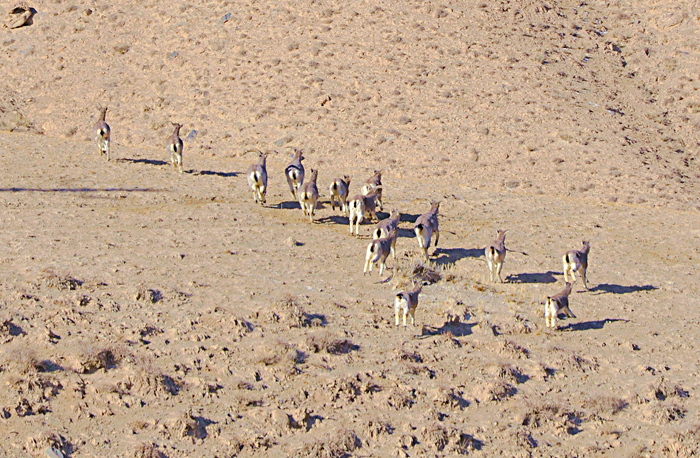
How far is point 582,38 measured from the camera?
4691cm

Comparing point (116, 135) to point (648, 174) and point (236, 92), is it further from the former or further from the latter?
point (648, 174)

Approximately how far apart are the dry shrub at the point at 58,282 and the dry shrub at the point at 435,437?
8.75 metres

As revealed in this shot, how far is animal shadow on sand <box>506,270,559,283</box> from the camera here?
21578 millimetres

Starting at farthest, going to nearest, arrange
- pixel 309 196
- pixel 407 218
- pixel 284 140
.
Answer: pixel 284 140, pixel 407 218, pixel 309 196

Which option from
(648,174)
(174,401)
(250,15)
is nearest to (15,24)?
(250,15)

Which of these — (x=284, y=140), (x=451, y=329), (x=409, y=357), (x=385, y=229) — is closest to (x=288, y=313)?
(x=409, y=357)

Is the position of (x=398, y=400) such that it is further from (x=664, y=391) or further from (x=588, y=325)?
(x=588, y=325)

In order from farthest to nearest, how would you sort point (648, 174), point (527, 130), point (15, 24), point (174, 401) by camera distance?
point (15, 24), point (527, 130), point (648, 174), point (174, 401)

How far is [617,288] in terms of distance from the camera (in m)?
21.8

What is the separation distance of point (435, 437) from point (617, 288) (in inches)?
392

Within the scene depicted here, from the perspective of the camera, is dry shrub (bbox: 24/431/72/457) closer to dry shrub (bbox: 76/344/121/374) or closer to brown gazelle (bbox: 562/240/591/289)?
dry shrub (bbox: 76/344/121/374)

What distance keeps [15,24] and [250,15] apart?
14.8 metres

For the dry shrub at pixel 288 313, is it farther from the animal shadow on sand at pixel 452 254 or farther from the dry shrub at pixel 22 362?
the animal shadow on sand at pixel 452 254

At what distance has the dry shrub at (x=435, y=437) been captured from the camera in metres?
13.8
